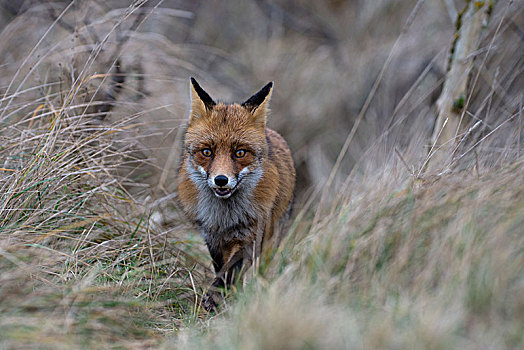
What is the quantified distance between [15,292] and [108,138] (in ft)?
7.68

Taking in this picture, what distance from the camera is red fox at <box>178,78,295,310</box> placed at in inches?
156

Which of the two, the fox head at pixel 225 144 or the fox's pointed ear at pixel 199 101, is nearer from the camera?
the fox head at pixel 225 144

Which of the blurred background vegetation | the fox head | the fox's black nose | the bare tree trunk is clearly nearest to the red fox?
the fox head

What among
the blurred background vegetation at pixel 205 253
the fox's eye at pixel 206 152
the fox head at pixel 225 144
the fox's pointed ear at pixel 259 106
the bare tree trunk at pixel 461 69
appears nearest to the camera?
the blurred background vegetation at pixel 205 253

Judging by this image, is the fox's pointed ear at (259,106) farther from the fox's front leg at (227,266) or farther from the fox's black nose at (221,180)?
the fox's front leg at (227,266)

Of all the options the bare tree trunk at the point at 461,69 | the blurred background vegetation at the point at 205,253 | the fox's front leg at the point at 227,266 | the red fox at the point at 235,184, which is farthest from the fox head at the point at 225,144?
the bare tree trunk at the point at 461,69

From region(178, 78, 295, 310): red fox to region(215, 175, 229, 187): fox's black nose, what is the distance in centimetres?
14

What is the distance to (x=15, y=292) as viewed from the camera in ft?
9.64

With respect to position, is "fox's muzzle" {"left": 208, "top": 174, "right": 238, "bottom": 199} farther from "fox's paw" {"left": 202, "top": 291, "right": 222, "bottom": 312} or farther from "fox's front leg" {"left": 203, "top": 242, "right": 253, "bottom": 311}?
"fox's paw" {"left": 202, "top": 291, "right": 222, "bottom": 312}

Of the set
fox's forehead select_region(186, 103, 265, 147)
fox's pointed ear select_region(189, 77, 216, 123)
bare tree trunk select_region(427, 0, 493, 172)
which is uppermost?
bare tree trunk select_region(427, 0, 493, 172)

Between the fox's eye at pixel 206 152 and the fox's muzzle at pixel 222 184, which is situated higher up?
the fox's eye at pixel 206 152

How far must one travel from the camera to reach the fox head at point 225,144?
3.87 meters

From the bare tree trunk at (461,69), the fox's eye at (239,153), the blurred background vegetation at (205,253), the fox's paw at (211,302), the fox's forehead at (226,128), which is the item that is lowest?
the fox's paw at (211,302)

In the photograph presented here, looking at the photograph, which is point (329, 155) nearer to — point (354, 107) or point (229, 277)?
point (354, 107)
